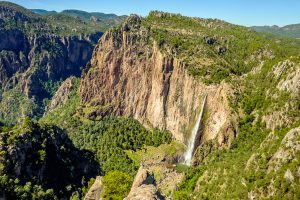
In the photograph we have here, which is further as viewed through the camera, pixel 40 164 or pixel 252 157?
pixel 40 164

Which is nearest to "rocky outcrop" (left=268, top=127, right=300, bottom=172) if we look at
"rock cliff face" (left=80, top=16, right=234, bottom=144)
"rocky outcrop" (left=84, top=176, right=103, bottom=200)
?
"rocky outcrop" (left=84, top=176, right=103, bottom=200)

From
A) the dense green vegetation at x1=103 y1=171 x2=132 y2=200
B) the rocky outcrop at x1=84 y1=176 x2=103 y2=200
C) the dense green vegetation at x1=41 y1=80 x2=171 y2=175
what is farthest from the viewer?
the dense green vegetation at x1=41 y1=80 x2=171 y2=175

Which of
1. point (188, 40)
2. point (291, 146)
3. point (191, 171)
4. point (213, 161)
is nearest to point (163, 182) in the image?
point (191, 171)

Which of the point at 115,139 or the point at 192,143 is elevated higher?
the point at 192,143

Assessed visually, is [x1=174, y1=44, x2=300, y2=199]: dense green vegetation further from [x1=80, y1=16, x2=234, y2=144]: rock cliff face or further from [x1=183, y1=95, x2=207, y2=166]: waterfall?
[x1=183, y1=95, x2=207, y2=166]: waterfall

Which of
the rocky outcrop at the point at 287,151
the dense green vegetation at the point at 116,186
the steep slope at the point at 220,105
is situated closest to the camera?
the dense green vegetation at the point at 116,186

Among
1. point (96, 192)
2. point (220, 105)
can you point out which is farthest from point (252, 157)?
point (220, 105)

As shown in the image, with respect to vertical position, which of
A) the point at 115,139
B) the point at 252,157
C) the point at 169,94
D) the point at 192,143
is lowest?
the point at 115,139

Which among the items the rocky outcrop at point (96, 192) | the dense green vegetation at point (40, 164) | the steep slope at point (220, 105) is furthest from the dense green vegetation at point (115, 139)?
the rocky outcrop at point (96, 192)

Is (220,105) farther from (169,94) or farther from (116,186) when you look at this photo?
(116,186)

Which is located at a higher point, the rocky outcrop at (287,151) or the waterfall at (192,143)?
the rocky outcrop at (287,151)

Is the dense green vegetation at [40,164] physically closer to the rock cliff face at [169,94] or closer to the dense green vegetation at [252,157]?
the dense green vegetation at [252,157]
